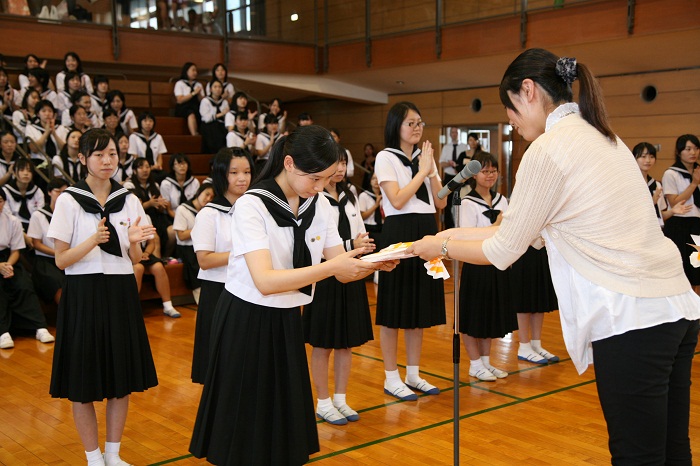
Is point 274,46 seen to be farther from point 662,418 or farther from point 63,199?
point 662,418

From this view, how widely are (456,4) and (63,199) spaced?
8868 millimetres

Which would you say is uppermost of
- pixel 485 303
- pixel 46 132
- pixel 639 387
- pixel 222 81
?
pixel 222 81

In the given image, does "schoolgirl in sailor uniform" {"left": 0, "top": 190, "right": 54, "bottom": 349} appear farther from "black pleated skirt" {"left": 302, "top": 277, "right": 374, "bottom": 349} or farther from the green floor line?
the green floor line

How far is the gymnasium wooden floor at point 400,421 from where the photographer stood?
11.7ft

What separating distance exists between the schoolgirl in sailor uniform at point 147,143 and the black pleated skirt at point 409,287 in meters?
5.89

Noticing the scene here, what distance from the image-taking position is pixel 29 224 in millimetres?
6750

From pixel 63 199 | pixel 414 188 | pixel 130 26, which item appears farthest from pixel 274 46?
pixel 63 199

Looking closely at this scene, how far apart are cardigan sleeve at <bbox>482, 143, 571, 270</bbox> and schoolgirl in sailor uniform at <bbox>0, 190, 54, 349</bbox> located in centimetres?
511

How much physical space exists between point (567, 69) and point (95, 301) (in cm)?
221

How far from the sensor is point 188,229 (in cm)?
695

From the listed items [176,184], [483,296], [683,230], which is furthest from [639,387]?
[176,184]

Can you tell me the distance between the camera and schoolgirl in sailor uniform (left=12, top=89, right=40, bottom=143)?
28.7 ft

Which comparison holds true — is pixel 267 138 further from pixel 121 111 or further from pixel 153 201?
pixel 153 201

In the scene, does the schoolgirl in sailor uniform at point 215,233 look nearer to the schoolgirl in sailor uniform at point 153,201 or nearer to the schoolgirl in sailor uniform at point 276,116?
the schoolgirl in sailor uniform at point 153,201
